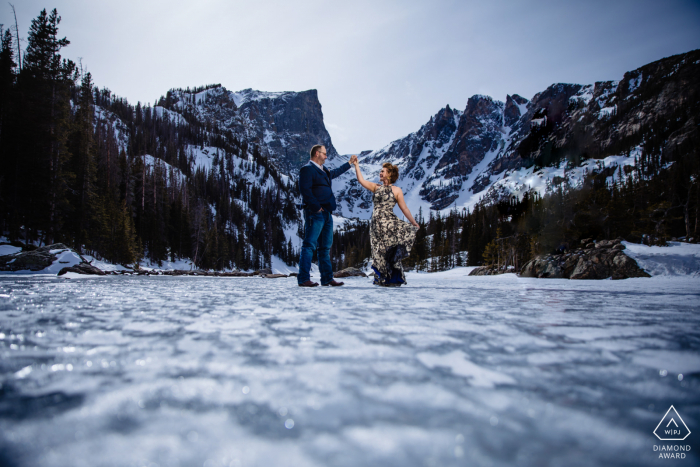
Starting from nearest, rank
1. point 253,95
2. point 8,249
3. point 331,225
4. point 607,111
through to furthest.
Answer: point 331,225 < point 8,249 < point 607,111 < point 253,95

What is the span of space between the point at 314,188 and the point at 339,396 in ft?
14.2

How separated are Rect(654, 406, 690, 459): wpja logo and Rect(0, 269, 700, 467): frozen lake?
15 mm

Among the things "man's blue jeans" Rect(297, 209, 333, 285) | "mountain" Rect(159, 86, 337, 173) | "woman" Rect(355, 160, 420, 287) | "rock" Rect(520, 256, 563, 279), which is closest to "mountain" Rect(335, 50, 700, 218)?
"rock" Rect(520, 256, 563, 279)

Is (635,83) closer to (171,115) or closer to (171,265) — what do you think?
(171,265)

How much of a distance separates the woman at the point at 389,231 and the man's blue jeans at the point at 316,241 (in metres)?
0.86

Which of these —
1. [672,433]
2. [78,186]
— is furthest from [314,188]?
[78,186]

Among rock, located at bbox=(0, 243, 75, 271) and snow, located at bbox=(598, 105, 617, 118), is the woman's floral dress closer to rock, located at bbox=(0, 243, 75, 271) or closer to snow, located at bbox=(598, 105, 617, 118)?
rock, located at bbox=(0, 243, 75, 271)

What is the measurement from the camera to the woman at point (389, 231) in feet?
16.5

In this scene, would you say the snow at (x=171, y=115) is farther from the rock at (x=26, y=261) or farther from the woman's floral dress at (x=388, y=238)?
the woman's floral dress at (x=388, y=238)

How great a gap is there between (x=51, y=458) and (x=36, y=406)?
233 mm

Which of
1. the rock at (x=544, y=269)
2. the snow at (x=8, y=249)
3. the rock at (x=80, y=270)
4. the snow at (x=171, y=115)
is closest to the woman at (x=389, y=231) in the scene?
the rock at (x=80, y=270)

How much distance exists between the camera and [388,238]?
5137mm

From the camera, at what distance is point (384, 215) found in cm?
517

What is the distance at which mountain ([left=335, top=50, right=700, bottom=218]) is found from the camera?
1912 cm
